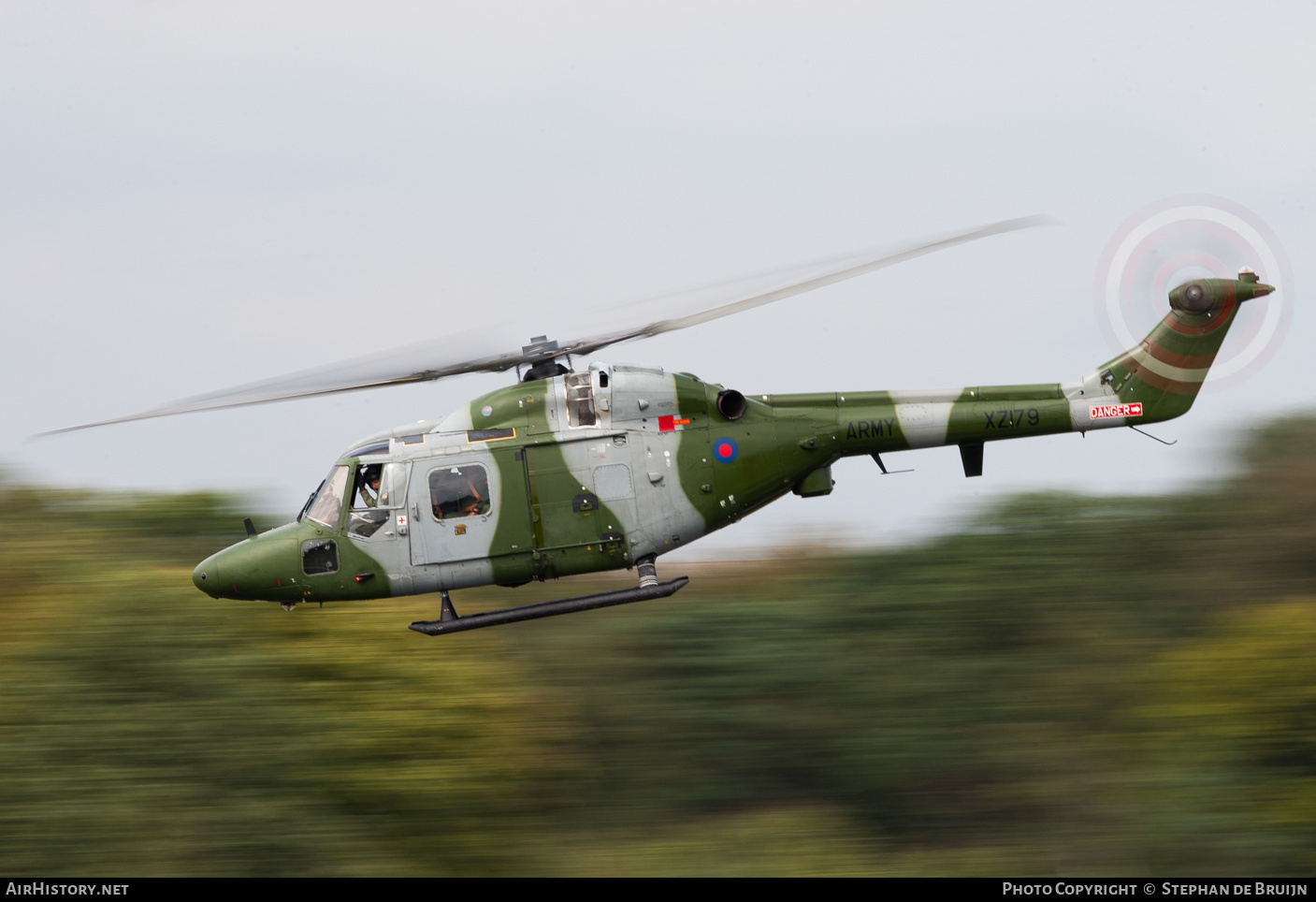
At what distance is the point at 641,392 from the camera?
13.7 metres

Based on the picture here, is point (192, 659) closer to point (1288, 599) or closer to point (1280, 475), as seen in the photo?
point (1288, 599)

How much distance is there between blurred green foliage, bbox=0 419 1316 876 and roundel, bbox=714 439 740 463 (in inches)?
633

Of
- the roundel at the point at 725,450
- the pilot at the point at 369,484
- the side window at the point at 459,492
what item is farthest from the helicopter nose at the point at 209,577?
the roundel at the point at 725,450

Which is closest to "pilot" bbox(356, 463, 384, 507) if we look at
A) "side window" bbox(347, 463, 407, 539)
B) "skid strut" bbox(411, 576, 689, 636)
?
"side window" bbox(347, 463, 407, 539)

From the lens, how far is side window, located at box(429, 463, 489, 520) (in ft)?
44.0

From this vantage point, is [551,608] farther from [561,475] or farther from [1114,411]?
[1114,411]

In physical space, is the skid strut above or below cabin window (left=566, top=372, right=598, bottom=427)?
below

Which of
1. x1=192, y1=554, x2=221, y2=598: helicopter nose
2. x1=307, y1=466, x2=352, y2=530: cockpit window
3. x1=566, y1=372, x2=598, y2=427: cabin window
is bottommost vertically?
x1=192, y1=554, x2=221, y2=598: helicopter nose

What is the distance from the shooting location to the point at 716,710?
111 ft

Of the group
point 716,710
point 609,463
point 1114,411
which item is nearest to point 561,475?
point 609,463

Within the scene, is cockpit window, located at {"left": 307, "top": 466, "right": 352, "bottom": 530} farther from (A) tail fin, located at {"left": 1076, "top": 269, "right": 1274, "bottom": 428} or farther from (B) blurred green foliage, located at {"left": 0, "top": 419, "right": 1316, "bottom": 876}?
(B) blurred green foliage, located at {"left": 0, "top": 419, "right": 1316, "bottom": 876}

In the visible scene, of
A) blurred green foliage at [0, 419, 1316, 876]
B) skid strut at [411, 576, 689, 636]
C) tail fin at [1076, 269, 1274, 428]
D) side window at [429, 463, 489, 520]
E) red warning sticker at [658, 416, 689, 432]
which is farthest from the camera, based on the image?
blurred green foliage at [0, 419, 1316, 876]

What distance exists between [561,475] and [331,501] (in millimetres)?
2371

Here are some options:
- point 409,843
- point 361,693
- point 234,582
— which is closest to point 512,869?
point 409,843
